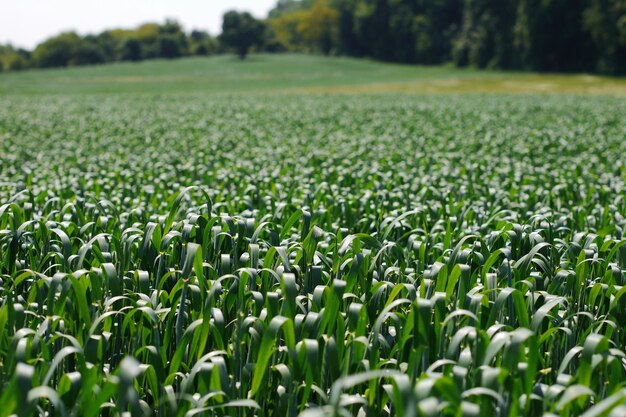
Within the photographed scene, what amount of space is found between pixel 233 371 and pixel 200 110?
32048 millimetres

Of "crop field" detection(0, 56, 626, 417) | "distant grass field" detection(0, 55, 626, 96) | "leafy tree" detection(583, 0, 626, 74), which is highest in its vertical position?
"leafy tree" detection(583, 0, 626, 74)

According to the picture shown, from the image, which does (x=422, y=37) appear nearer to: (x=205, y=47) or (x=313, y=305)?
(x=205, y=47)

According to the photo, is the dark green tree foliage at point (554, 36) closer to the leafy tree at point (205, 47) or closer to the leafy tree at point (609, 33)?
the leafy tree at point (609, 33)

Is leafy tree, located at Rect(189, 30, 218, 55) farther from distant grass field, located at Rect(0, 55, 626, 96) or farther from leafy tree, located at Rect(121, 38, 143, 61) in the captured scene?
distant grass field, located at Rect(0, 55, 626, 96)

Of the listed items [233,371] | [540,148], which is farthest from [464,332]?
[540,148]

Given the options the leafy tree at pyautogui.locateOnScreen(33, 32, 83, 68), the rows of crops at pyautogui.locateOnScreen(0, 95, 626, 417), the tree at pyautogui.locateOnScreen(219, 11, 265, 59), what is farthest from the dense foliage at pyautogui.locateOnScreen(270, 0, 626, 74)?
the rows of crops at pyautogui.locateOnScreen(0, 95, 626, 417)

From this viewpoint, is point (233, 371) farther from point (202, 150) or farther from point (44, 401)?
point (202, 150)

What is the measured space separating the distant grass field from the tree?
11.8 m

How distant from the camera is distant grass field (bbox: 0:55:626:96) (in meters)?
62.0

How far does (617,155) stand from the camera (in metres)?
17.5

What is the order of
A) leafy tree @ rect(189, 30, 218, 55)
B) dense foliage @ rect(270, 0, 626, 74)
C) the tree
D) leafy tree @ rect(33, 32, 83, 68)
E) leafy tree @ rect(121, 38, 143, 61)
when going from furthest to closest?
leafy tree @ rect(189, 30, 218, 55) → leafy tree @ rect(33, 32, 83, 68) → leafy tree @ rect(121, 38, 143, 61) → the tree → dense foliage @ rect(270, 0, 626, 74)

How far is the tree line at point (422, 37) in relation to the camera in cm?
7994

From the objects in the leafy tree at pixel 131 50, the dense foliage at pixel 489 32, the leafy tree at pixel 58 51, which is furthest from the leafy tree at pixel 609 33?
the leafy tree at pixel 58 51

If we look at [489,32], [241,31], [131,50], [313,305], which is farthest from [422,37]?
[313,305]
